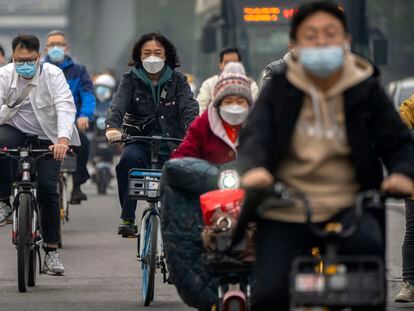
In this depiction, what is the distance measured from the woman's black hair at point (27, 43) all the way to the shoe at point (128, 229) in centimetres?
148

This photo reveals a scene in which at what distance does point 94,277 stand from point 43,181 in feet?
4.34

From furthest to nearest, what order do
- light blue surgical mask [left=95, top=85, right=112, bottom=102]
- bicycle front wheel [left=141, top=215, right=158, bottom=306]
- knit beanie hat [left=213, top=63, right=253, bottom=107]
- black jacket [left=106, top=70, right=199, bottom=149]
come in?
light blue surgical mask [left=95, top=85, right=112, bottom=102] → black jacket [left=106, top=70, right=199, bottom=149] → bicycle front wheel [left=141, top=215, right=158, bottom=306] → knit beanie hat [left=213, top=63, right=253, bottom=107]

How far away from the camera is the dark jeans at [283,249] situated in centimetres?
662

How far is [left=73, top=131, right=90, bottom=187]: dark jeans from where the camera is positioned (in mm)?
17317

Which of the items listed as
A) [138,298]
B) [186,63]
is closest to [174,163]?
[138,298]

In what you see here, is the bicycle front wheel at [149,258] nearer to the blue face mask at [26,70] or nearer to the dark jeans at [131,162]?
the dark jeans at [131,162]

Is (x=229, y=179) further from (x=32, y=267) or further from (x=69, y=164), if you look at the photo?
(x=69, y=164)

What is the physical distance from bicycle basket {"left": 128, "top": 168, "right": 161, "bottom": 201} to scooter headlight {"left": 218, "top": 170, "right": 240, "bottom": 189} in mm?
2465

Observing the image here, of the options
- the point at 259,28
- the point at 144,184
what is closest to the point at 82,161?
the point at 144,184

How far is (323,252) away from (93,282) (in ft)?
19.4

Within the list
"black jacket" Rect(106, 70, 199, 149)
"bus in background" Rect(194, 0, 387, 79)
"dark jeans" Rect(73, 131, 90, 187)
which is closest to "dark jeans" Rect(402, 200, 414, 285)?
"black jacket" Rect(106, 70, 199, 149)

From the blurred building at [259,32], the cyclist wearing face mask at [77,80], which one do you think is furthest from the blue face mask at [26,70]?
the blurred building at [259,32]

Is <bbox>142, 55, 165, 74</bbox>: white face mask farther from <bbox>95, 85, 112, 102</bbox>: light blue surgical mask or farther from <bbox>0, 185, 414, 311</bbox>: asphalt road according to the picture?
<bbox>95, 85, 112, 102</bbox>: light blue surgical mask

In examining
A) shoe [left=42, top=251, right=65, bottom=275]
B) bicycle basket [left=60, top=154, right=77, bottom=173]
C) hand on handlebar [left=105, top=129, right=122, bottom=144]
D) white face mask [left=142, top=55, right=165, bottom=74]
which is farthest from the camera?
bicycle basket [left=60, top=154, right=77, bottom=173]
